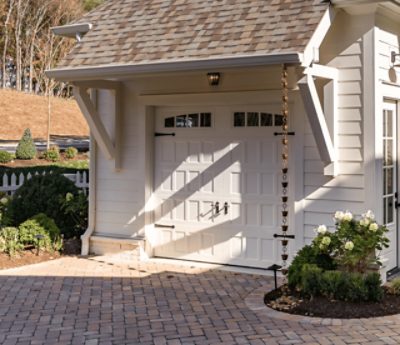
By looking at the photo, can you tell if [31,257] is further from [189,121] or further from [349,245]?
[349,245]

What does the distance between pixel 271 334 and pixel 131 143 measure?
178 inches

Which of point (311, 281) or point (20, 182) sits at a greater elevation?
point (20, 182)

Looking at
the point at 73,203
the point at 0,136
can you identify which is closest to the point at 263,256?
the point at 73,203

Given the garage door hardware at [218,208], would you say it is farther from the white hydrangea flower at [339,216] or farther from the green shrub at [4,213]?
the green shrub at [4,213]

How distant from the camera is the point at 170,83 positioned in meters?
8.83

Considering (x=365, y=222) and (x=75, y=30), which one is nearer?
(x=365, y=222)

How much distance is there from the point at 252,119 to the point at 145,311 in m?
3.23

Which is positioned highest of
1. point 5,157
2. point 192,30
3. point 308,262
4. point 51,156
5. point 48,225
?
point 192,30

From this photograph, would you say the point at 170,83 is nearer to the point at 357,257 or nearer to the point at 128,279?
the point at 128,279

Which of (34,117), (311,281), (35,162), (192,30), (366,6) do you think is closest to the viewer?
(311,281)

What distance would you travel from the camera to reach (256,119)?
27.2 ft

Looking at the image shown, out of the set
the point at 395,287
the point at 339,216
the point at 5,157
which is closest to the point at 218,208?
the point at 339,216

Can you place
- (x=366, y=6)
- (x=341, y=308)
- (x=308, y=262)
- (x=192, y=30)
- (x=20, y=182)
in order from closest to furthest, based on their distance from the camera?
(x=341, y=308), (x=308, y=262), (x=366, y=6), (x=192, y=30), (x=20, y=182)

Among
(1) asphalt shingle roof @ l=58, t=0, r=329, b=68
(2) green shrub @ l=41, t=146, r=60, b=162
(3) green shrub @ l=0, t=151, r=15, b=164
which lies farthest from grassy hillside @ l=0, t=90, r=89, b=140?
(1) asphalt shingle roof @ l=58, t=0, r=329, b=68
